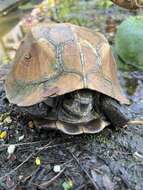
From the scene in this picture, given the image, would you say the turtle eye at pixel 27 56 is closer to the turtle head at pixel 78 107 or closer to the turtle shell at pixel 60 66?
the turtle shell at pixel 60 66

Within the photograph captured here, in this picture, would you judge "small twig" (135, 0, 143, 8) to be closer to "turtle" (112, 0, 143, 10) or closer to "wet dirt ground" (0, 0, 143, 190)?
"turtle" (112, 0, 143, 10)

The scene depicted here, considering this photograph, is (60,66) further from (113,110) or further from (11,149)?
(11,149)

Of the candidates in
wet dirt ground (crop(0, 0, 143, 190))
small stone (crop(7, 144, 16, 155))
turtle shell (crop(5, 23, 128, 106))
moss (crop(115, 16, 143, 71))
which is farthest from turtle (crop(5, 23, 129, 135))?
moss (crop(115, 16, 143, 71))

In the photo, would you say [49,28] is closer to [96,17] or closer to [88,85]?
[88,85]

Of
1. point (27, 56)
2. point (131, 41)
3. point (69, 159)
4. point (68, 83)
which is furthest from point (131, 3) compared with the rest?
point (69, 159)

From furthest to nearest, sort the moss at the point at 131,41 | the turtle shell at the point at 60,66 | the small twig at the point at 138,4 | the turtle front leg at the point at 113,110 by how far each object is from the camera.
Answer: the moss at the point at 131,41
the small twig at the point at 138,4
the turtle front leg at the point at 113,110
the turtle shell at the point at 60,66

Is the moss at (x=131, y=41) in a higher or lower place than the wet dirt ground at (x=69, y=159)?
lower

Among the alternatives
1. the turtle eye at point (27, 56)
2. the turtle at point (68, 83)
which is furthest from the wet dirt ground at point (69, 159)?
the turtle eye at point (27, 56)

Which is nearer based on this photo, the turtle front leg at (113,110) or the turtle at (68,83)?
the turtle at (68,83)

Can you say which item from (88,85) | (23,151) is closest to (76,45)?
(88,85)
